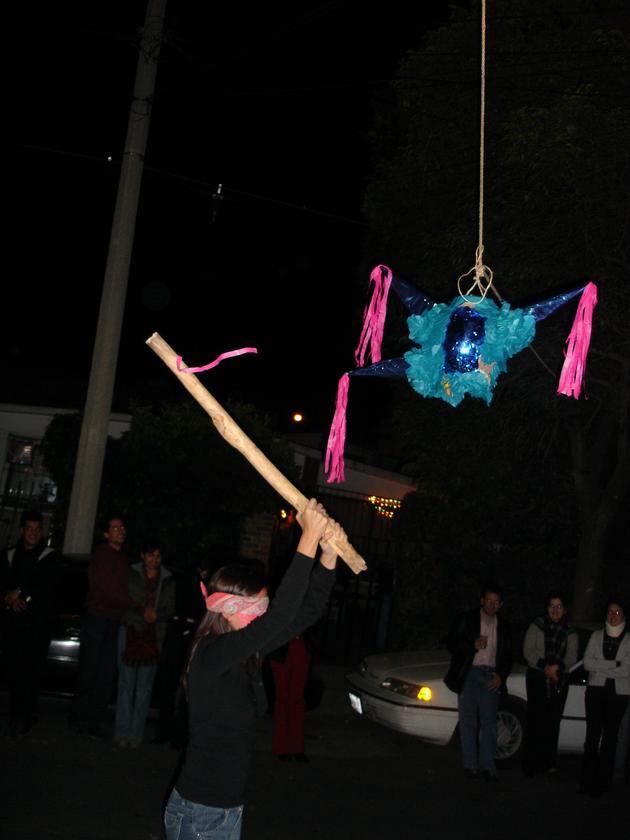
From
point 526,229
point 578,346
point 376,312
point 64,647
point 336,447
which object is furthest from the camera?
point 526,229

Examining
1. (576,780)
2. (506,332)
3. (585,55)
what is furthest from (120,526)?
(585,55)

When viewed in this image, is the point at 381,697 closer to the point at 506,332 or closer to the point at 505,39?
the point at 506,332

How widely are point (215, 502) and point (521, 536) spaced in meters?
4.50

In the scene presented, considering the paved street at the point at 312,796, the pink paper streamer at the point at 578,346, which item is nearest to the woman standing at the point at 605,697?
the paved street at the point at 312,796

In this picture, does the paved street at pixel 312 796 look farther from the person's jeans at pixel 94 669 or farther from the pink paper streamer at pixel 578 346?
the pink paper streamer at pixel 578 346

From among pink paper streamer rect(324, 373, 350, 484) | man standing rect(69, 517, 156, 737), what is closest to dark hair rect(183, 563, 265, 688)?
pink paper streamer rect(324, 373, 350, 484)

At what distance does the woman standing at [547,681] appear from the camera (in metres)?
8.70

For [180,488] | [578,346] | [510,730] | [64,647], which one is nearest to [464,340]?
[578,346]

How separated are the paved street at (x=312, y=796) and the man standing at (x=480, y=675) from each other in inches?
10.0

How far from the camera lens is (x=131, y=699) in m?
8.09

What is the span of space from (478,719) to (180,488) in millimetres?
6112

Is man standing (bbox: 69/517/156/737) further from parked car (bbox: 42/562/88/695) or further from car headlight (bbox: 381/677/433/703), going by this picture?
car headlight (bbox: 381/677/433/703)

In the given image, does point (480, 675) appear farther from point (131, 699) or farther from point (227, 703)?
point (227, 703)

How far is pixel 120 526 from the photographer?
8.40 m
